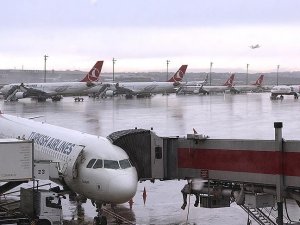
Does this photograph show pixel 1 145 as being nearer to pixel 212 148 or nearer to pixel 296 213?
pixel 212 148

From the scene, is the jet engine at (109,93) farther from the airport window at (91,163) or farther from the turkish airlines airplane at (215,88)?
the airport window at (91,163)

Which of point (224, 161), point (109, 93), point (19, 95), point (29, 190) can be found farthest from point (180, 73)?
point (224, 161)

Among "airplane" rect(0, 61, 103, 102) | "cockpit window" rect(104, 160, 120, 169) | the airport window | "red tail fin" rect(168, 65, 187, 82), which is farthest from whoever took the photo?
"red tail fin" rect(168, 65, 187, 82)

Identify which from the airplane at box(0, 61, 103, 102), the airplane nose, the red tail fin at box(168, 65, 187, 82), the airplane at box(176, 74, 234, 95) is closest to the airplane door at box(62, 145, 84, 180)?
the airplane nose

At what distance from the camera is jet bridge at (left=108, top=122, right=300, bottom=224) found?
64.2 ft

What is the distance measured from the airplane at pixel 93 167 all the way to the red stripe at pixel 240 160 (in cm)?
222

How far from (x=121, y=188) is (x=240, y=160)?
4.38m

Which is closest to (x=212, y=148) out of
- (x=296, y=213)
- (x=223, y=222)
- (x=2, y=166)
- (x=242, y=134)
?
(x=223, y=222)

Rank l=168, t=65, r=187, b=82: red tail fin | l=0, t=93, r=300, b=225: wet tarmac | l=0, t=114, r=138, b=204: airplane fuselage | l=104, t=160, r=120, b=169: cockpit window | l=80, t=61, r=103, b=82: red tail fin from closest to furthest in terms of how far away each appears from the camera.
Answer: l=0, t=114, r=138, b=204: airplane fuselage, l=104, t=160, r=120, b=169: cockpit window, l=0, t=93, r=300, b=225: wet tarmac, l=80, t=61, r=103, b=82: red tail fin, l=168, t=65, r=187, b=82: red tail fin

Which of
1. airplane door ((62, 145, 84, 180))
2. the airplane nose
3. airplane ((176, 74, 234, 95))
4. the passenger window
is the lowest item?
the airplane nose

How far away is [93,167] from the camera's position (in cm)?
2277

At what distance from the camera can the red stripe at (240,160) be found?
19.5m

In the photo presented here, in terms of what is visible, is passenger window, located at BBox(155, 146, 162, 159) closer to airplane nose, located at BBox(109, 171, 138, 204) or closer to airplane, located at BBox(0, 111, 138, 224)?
airplane, located at BBox(0, 111, 138, 224)

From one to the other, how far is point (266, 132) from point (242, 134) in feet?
9.20
